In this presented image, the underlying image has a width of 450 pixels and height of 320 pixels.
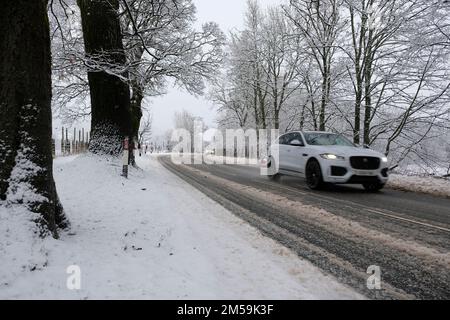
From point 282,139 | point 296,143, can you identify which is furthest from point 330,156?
point 282,139

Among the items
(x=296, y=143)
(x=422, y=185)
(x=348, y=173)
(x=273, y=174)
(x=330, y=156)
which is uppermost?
(x=296, y=143)

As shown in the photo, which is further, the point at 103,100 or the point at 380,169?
the point at 103,100

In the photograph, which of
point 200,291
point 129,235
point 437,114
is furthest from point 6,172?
point 437,114

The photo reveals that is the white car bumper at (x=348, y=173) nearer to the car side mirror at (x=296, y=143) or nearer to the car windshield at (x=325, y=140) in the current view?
the car windshield at (x=325, y=140)

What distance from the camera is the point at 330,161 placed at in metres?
8.56

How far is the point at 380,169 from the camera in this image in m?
8.60

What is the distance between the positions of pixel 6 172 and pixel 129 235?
159cm

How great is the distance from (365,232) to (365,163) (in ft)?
13.9

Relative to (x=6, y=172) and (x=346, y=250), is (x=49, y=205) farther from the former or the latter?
(x=346, y=250)

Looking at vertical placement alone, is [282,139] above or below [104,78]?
below

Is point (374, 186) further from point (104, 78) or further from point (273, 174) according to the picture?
point (104, 78)

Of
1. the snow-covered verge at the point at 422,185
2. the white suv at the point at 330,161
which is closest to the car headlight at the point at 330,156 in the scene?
the white suv at the point at 330,161


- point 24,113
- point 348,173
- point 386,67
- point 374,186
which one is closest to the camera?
point 24,113

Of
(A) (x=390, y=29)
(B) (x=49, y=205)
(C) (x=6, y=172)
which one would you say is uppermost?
(A) (x=390, y=29)
